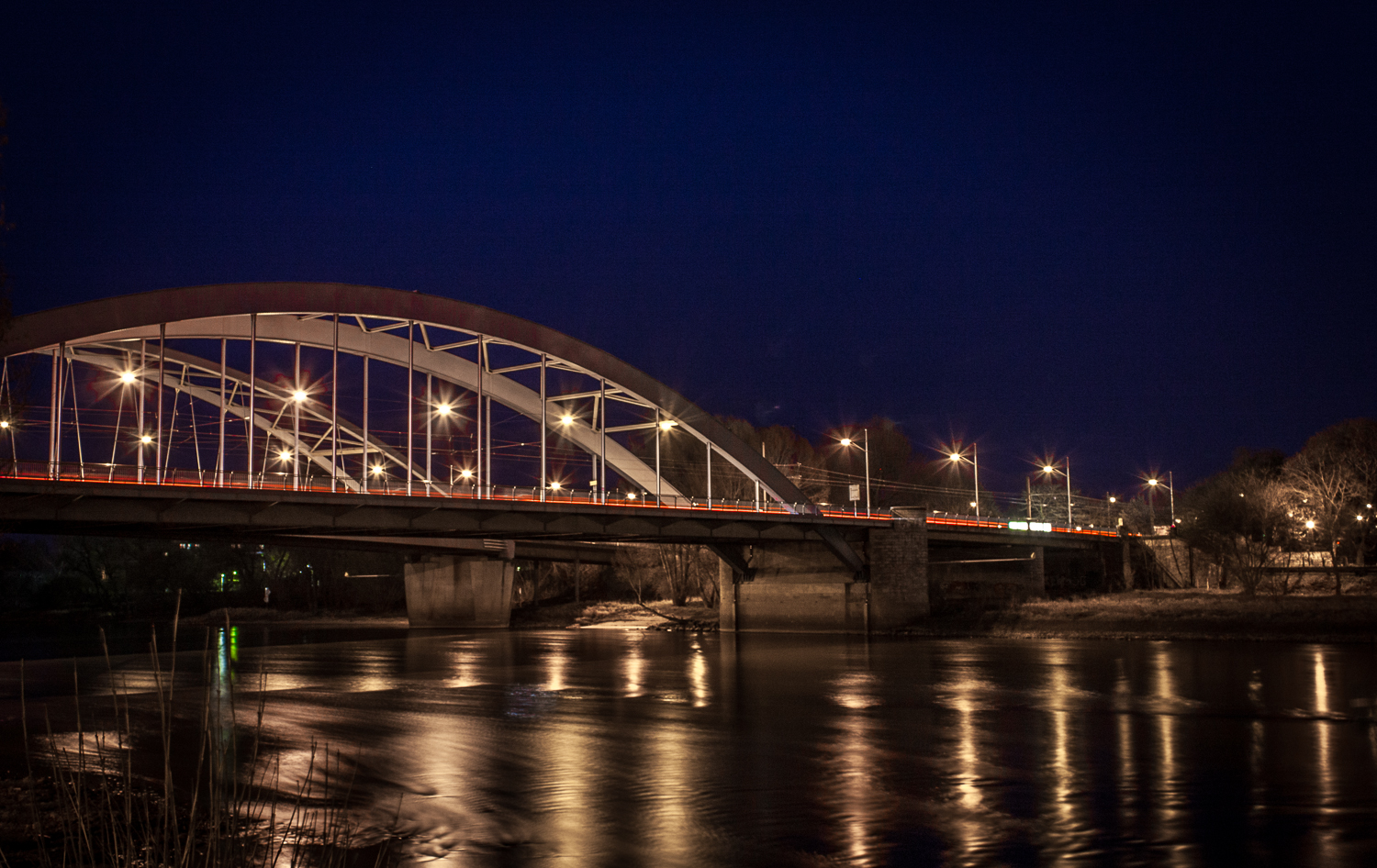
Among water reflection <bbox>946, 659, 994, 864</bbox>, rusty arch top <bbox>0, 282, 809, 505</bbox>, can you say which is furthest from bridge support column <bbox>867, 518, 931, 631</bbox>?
water reflection <bbox>946, 659, 994, 864</bbox>

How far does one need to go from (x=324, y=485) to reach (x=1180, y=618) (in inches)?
1589

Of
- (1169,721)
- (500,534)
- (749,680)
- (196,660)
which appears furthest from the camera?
→ (500,534)

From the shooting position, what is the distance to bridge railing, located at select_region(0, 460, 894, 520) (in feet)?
137

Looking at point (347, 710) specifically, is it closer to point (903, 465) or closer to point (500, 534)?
point (500, 534)

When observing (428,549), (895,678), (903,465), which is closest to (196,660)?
(428,549)

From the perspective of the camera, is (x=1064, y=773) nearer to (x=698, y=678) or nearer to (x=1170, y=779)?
(x=1170, y=779)

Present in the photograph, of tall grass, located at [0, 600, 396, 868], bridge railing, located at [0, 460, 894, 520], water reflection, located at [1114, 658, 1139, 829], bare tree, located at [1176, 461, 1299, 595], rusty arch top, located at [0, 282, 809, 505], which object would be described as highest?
rusty arch top, located at [0, 282, 809, 505]

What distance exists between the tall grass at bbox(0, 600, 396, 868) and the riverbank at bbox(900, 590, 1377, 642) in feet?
136

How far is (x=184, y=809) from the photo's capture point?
43.2ft

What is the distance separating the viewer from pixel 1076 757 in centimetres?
1783

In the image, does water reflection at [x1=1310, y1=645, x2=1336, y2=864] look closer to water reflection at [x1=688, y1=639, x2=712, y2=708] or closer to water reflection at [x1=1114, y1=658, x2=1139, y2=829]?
water reflection at [x1=1114, y1=658, x2=1139, y2=829]

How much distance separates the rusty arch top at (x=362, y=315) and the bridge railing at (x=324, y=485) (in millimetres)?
4564

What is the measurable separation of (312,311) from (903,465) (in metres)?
62.6

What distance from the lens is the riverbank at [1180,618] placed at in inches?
1791
